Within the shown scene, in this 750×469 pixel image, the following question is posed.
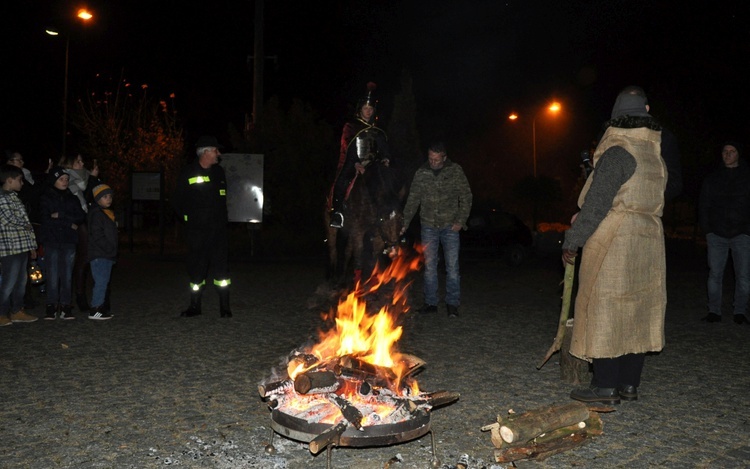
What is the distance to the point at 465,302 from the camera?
1140 cm

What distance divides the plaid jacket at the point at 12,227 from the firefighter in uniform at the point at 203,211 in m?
1.76

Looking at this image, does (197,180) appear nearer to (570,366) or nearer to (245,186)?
(570,366)

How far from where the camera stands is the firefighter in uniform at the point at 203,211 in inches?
367

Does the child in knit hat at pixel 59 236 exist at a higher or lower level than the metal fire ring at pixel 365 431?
higher

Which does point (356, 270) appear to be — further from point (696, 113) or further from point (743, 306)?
point (696, 113)

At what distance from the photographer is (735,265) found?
30.4 feet

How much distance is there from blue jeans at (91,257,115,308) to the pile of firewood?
6.40 meters

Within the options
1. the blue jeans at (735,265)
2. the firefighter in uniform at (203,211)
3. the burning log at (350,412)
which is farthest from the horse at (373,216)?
the burning log at (350,412)

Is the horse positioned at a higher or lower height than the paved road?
higher

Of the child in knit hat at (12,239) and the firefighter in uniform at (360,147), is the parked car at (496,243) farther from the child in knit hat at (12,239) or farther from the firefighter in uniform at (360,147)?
the child in knit hat at (12,239)

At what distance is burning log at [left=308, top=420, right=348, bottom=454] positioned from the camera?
393cm

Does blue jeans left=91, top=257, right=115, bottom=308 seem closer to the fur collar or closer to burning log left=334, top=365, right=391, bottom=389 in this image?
burning log left=334, top=365, right=391, bottom=389

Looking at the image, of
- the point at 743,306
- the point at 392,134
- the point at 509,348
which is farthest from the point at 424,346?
the point at 392,134

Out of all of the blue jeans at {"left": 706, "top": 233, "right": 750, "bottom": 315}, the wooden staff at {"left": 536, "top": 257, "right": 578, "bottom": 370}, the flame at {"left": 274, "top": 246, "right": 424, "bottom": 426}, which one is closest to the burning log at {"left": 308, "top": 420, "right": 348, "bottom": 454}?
the flame at {"left": 274, "top": 246, "right": 424, "bottom": 426}
